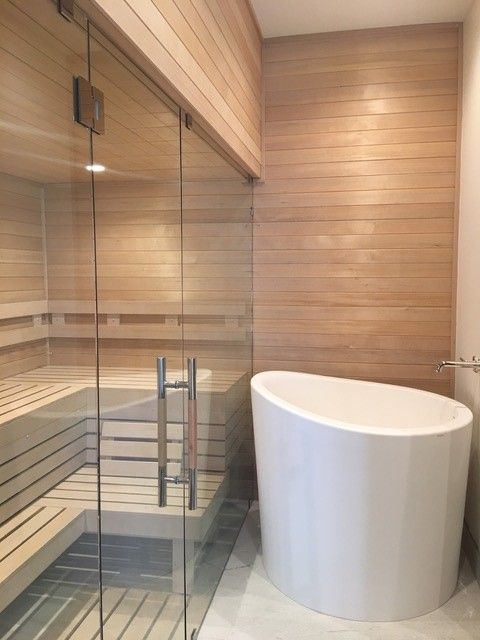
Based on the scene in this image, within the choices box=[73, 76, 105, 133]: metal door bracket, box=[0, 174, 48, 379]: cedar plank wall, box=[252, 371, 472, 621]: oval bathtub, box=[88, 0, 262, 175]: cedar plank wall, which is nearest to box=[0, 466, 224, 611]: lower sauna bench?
box=[0, 174, 48, 379]: cedar plank wall

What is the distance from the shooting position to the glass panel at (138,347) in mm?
1569

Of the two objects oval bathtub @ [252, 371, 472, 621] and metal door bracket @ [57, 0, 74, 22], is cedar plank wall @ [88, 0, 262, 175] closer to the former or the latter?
metal door bracket @ [57, 0, 74, 22]

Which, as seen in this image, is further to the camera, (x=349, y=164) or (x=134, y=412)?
(x=349, y=164)

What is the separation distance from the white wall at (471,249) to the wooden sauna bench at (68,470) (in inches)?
60.3

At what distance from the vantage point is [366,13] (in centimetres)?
283

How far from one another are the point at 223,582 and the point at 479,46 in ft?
9.40

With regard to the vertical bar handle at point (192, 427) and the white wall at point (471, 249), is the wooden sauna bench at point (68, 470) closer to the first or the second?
the vertical bar handle at point (192, 427)

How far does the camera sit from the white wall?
8.44 ft

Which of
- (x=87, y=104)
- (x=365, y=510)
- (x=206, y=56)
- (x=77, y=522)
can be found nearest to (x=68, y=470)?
(x=77, y=522)

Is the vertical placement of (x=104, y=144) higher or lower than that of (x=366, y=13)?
lower

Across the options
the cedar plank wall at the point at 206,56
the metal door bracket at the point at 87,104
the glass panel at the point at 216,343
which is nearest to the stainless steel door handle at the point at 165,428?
the glass panel at the point at 216,343

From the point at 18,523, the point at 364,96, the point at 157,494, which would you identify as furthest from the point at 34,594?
the point at 364,96

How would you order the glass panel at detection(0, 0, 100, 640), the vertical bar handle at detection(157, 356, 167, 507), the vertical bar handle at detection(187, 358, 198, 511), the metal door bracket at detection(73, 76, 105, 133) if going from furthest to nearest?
1. the vertical bar handle at detection(187, 358, 198, 511)
2. the vertical bar handle at detection(157, 356, 167, 507)
3. the glass panel at detection(0, 0, 100, 640)
4. the metal door bracket at detection(73, 76, 105, 133)

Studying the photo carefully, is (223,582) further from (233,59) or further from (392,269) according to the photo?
(233,59)
